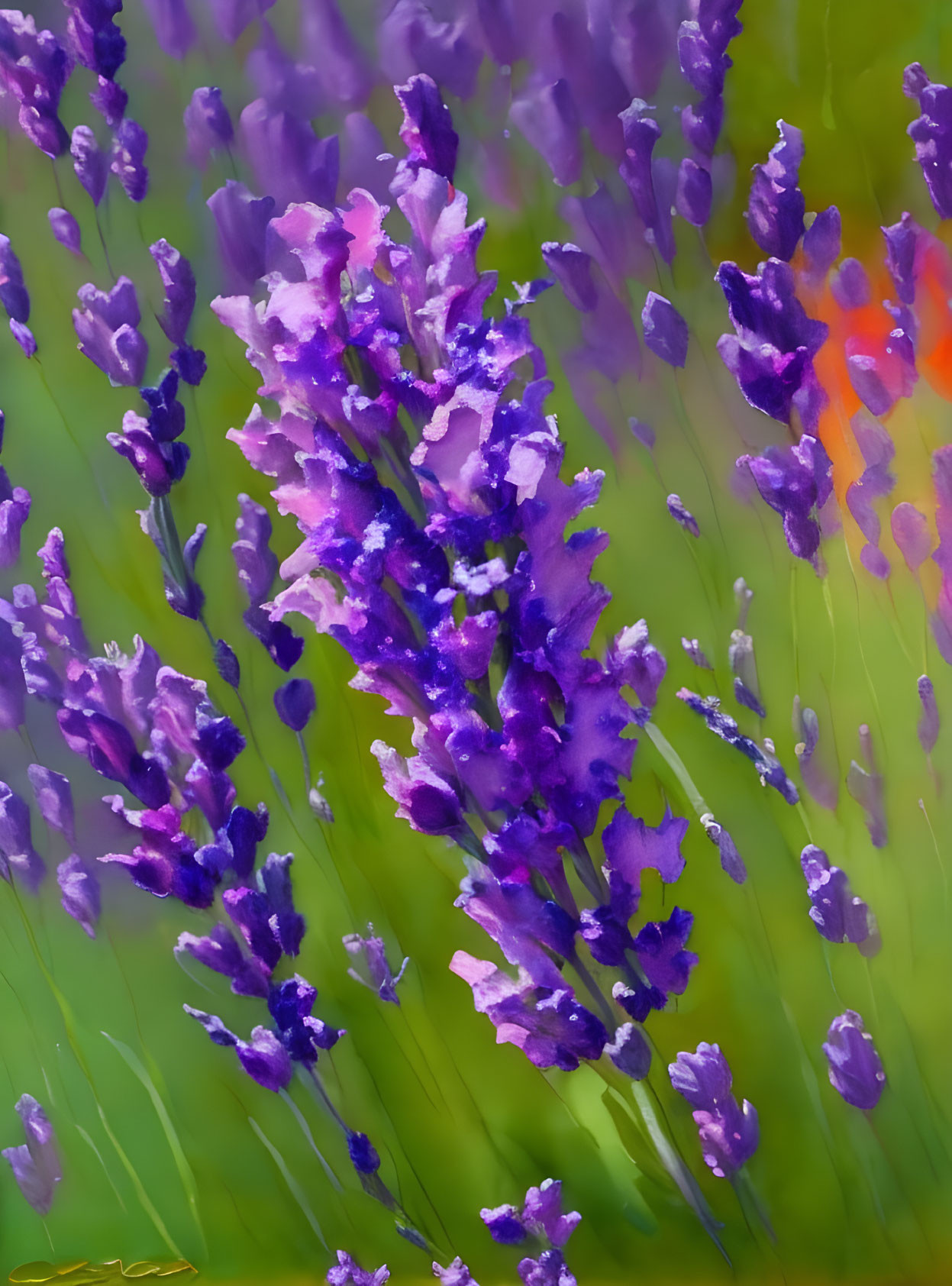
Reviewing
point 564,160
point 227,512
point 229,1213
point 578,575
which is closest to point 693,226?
point 564,160

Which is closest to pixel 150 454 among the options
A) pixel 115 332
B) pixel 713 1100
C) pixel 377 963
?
pixel 115 332

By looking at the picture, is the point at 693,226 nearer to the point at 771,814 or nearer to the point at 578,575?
the point at 578,575

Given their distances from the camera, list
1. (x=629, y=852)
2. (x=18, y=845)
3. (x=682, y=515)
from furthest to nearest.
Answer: (x=18, y=845), (x=682, y=515), (x=629, y=852)

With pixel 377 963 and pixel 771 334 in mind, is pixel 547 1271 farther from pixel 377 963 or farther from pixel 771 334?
pixel 771 334

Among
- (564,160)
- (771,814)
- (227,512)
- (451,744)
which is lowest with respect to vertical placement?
(771,814)

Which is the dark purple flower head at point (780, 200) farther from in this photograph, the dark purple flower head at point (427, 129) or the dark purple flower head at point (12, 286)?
the dark purple flower head at point (12, 286)

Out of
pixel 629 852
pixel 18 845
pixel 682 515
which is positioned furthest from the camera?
pixel 18 845
